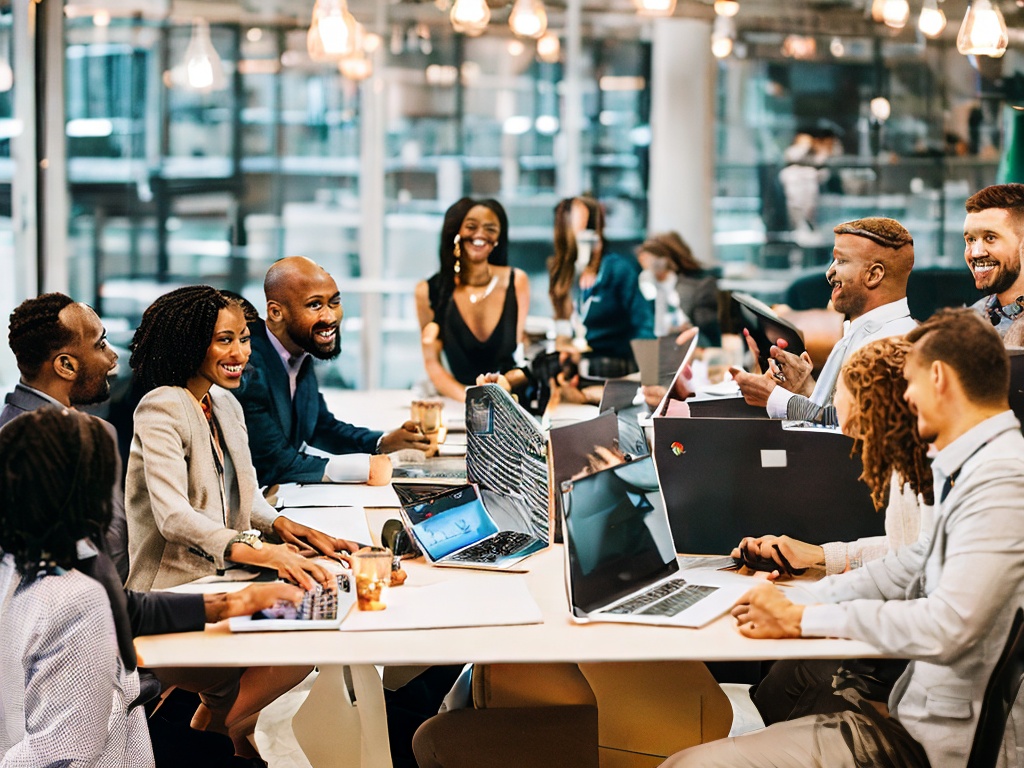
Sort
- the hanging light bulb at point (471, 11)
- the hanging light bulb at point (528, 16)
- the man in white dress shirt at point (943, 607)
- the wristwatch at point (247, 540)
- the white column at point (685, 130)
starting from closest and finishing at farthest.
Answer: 1. the man in white dress shirt at point (943, 607)
2. the wristwatch at point (247, 540)
3. the hanging light bulb at point (471, 11)
4. the hanging light bulb at point (528, 16)
5. the white column at point (685, 130)

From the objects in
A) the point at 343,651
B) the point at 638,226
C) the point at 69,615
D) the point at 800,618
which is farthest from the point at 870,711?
the point at 638,226

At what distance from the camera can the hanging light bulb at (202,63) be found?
801 cm

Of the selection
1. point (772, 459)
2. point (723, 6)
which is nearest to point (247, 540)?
point (772, 459)

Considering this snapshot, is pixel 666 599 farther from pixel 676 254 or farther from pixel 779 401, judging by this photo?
pixel 676 254

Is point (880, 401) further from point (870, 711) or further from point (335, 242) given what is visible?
point (335, 242)

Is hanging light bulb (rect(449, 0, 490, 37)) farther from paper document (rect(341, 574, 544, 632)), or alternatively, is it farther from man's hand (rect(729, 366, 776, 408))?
paper document (rect(341, 574, 544, 632))

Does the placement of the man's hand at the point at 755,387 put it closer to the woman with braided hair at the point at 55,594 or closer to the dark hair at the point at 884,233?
the dark hair at the point at 884,233

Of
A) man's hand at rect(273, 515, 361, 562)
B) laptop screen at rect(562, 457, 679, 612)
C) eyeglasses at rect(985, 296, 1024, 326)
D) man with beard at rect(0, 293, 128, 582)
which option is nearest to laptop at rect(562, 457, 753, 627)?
laptop screen at rect(562, 457, 679, 612)

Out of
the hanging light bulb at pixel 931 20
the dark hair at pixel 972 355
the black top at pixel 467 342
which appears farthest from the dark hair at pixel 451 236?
the hanging light bulb at pixel 931 20

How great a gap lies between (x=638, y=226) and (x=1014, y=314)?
5572mm

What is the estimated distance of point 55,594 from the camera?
1780mm

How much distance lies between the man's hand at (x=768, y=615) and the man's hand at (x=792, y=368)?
1208 mm

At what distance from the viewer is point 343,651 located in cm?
203

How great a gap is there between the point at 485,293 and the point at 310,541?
7.25ft
